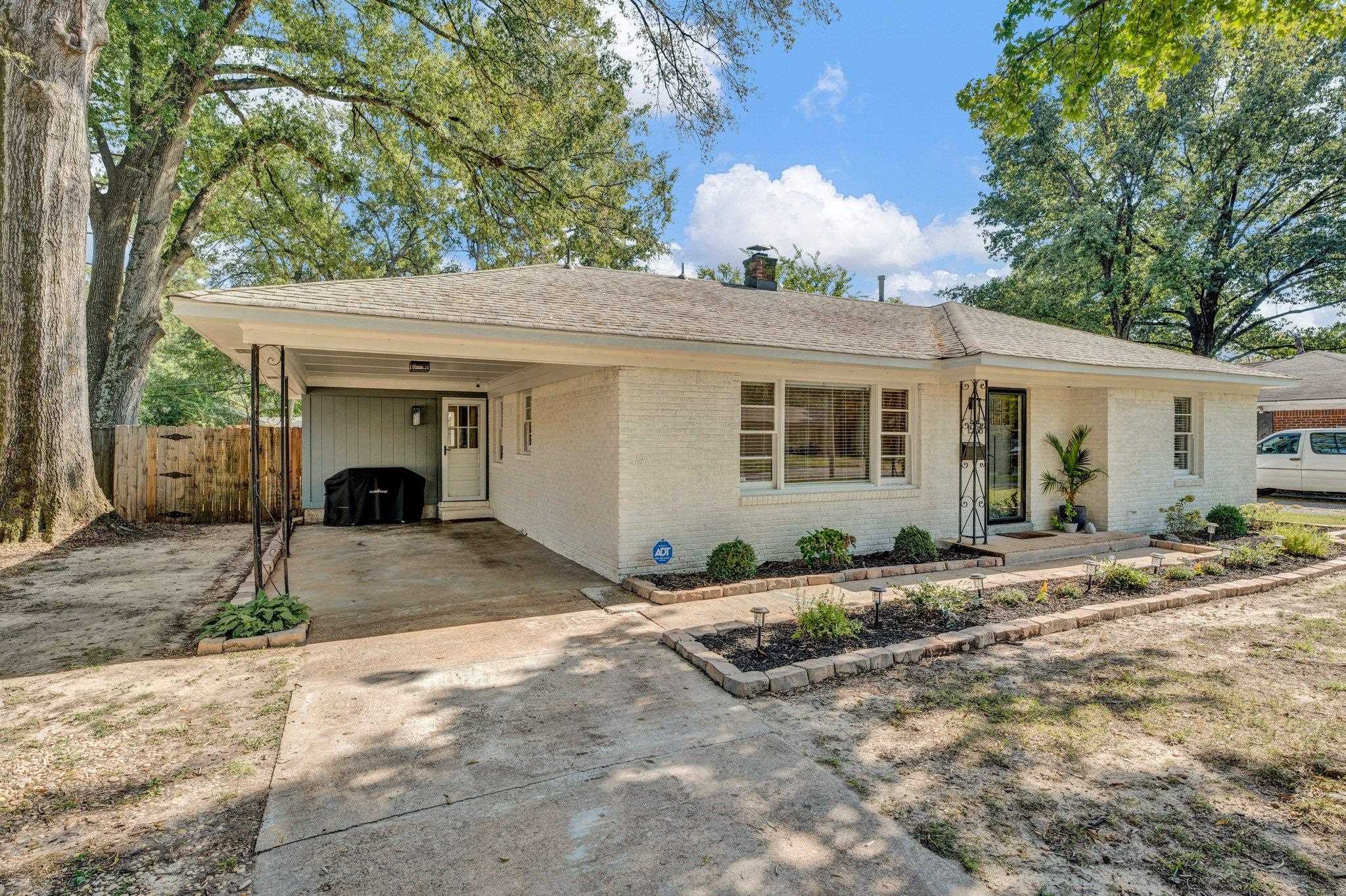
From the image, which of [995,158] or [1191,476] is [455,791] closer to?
[1191,476]

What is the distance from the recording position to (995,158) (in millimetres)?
21078

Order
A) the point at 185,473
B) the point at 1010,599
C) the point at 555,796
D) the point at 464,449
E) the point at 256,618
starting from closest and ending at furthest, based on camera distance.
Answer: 1. the point at 555,796
2. the point at 256,618
3. the point at 1010,599
4. the point at 185,473
5. the point at 464,449

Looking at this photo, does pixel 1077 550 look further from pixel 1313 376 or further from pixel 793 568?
pixel 1313 376

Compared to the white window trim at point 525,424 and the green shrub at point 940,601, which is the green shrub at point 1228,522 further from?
the white window trim at point 525,424

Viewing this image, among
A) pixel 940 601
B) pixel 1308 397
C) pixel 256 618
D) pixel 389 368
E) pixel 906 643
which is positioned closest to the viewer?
pixel 906 643

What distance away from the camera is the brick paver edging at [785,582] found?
250 inches

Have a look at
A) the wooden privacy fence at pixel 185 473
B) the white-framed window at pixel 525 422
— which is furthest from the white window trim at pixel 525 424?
the wooden privacy fence at pixel 185 473

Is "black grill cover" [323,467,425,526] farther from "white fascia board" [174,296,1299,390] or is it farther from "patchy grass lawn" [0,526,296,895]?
"white fascia board" [174,296,1299,390]

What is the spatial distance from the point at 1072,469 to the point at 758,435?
5444mm

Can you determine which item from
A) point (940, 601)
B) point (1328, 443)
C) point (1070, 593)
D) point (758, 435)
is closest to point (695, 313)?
point (758, 435)

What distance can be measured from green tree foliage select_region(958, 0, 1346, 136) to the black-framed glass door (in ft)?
12.1

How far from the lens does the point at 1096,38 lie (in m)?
7.18

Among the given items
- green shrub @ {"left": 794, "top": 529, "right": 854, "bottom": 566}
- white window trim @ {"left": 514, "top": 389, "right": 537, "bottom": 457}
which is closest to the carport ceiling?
white window trim @ {"left": 514, "top": 389, "right": 537, "bottom": 457}

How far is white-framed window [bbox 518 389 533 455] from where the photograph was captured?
32.8 feet
